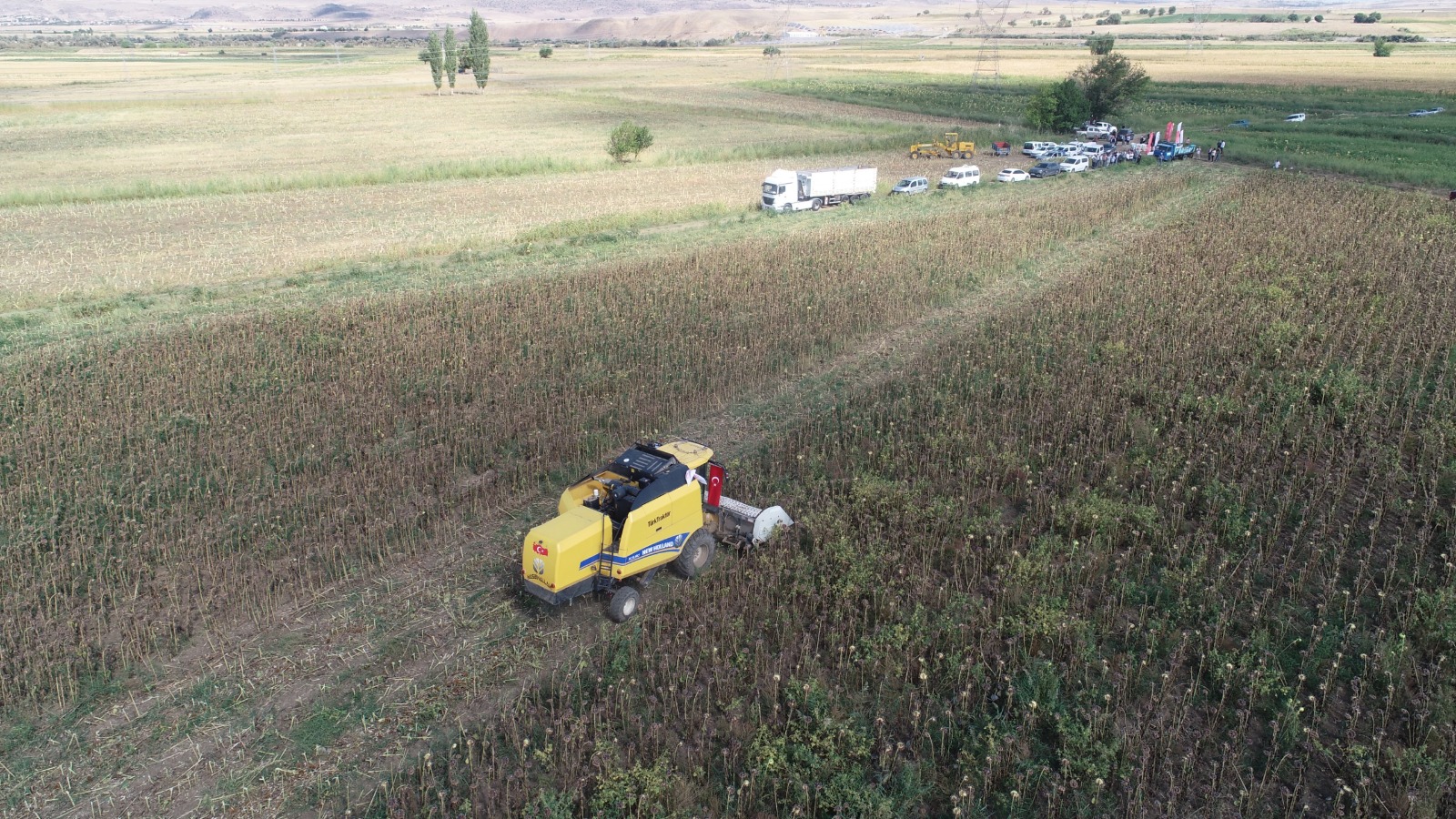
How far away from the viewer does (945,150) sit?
51688 mm

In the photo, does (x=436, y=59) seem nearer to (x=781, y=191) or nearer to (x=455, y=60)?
(x=455, y=60)

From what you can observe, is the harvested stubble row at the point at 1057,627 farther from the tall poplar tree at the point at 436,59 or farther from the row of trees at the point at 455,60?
the row of trees at the point at 455,60

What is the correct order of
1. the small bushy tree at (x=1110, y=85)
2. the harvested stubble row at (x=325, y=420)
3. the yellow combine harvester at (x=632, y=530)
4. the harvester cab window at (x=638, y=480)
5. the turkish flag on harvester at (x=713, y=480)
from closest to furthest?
the yellow combine harvester at (x=632, y=530) < the harvester cab window at (x=638, y=480) < the harvested stubble row at (x=325, y=420) < the turkish flag on harvester at (x=713, y=480) < the small bushy tree at (x=1110, y=85)

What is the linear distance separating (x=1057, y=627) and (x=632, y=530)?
4276 millimetres

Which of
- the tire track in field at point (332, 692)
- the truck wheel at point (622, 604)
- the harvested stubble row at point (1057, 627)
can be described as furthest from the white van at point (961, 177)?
the truck wheel at point (622, 604)

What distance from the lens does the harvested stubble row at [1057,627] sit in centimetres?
756

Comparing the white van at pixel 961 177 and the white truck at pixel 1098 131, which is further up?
the white truck at pixel 1098 131

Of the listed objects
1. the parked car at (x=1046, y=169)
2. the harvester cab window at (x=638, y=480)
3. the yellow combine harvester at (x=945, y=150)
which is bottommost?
the harvester cab window at (x=638, y=480)

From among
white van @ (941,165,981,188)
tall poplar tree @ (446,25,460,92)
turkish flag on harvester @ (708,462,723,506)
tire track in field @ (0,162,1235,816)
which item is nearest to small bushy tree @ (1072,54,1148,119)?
white van @ (941,165,981,188)

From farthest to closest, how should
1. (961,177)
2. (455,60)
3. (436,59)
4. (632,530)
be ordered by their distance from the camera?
(455,60) → (436,59) → (961,177) → (632,530)

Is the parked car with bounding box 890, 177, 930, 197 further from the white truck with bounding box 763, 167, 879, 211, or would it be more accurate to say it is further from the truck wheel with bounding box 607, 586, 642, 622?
the truck wheel with bounding box 607, 586, 642, 622

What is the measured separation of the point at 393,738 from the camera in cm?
821

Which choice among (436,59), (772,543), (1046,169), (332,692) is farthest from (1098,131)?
(436,59)

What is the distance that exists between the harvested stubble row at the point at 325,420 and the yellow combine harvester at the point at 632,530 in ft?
8.71
